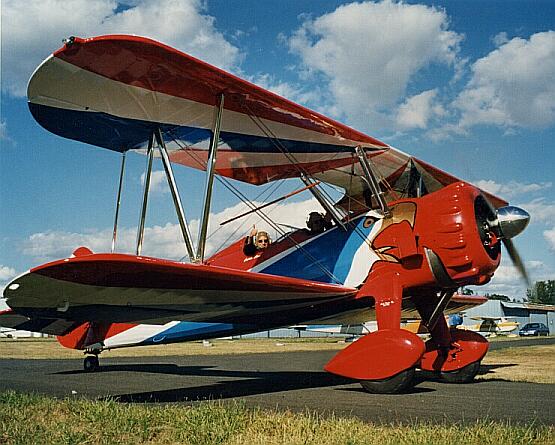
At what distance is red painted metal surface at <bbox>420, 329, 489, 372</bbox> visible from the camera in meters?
10.3

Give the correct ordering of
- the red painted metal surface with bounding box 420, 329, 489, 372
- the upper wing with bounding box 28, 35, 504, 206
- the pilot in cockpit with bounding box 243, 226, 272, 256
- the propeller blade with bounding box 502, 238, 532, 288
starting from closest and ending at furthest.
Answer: the upper wing with bounding box 28, 35, 504, 206 → the propeller blade with bounding box 502, 238, 532, 288 → the red painted metal surface with bounding box 420, 329, 489, 372 → the pilot in cockpit with bounding box 243, 226, 272, 256

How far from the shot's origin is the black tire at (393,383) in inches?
315

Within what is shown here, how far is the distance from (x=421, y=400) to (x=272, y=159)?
5.58 metres

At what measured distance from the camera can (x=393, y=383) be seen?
318 inches

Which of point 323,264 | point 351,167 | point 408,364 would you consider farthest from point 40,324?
point 408,364

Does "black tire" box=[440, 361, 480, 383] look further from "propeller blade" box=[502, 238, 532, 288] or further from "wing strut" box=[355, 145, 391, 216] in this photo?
"wing strut" box=[355, 145, 391, 216]

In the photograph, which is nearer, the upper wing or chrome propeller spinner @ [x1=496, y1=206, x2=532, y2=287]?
the upper wing

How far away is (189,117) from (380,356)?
468 centimetres

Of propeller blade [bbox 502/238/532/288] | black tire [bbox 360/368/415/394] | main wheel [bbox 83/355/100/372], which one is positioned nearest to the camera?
black tire [bbox 360/368/415/394]

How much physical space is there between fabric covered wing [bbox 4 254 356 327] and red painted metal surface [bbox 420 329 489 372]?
6.84 feet

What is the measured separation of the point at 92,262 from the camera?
6488 millimetres

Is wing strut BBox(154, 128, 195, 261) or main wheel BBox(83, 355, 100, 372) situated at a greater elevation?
wing strut BBox(154, 128, 195, 261)

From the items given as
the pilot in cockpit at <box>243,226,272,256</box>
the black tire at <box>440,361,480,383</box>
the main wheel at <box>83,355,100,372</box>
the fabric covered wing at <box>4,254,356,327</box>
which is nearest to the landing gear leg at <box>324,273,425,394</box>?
the fabric covered wing at <box>4,254,356,327</box>

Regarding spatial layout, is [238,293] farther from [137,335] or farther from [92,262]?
[137,335]
